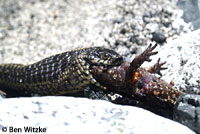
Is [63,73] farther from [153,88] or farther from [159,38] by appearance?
[159,38]

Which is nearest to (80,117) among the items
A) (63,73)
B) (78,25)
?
(63,73)

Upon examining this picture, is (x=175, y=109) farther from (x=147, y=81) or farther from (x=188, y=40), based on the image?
(x=188, y=40)

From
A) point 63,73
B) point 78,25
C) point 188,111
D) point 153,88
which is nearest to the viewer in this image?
point 188,111

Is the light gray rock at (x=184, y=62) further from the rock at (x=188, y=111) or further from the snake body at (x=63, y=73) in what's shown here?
the snake body at (x=63, y=73)

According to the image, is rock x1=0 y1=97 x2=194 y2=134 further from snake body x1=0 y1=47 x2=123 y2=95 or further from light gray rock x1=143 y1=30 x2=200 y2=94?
light gray rock x1=143 y1=30 x2=200 y2=94

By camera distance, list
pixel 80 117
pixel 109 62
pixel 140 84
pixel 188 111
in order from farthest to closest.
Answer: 1. pixel 109 62
2. pixel 140 84
3. pixel 80 117
4. pixel 188 111

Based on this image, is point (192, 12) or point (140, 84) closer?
point (140, 84)
